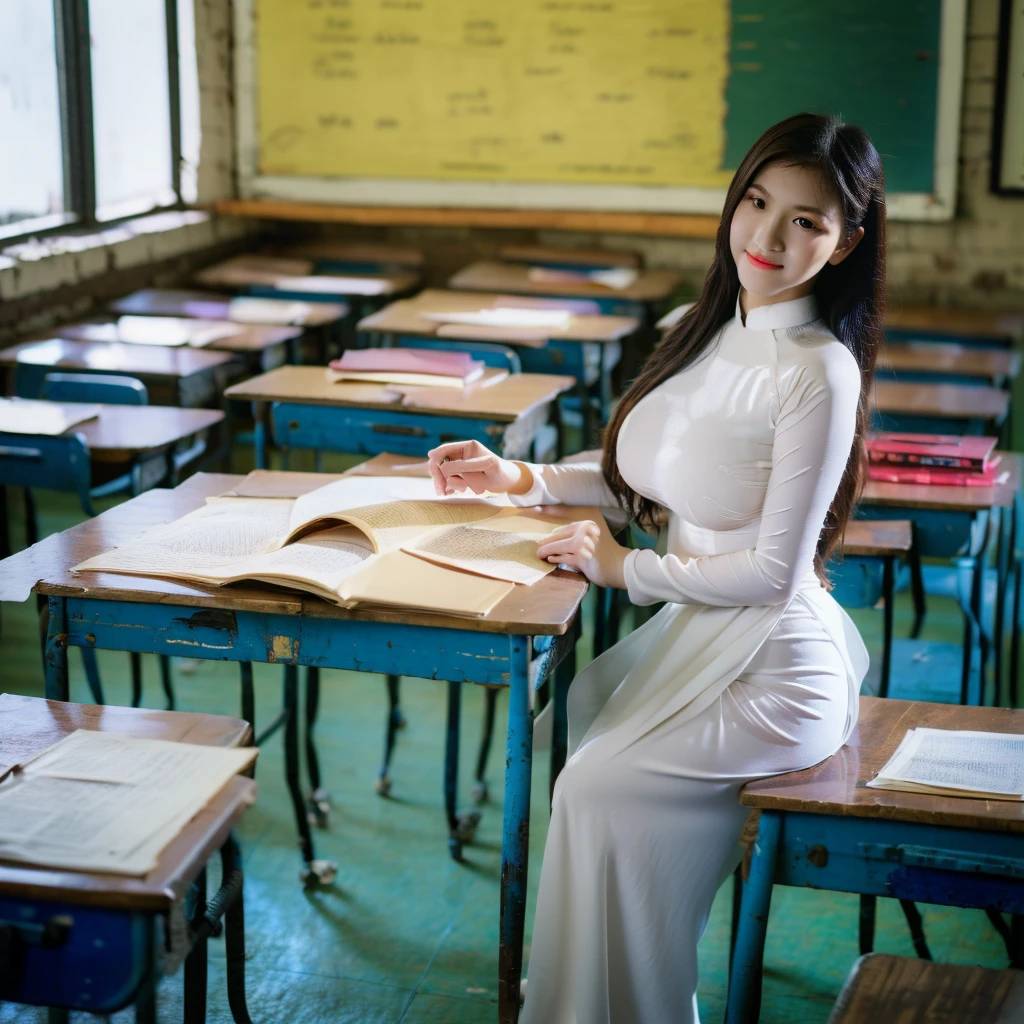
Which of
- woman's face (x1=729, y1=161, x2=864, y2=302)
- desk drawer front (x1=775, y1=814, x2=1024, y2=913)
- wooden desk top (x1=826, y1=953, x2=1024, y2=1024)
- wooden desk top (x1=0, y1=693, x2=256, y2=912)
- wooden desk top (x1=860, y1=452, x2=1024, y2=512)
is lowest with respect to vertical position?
wooden desk top (x1=826, y1=953, x2=1024, y2=1024)

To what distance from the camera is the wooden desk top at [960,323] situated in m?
4.90

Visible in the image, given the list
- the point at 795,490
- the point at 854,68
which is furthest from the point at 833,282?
the point at 854,68

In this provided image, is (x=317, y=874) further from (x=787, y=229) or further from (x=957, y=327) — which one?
(x=957, y=327)

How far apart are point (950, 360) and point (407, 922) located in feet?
8.89

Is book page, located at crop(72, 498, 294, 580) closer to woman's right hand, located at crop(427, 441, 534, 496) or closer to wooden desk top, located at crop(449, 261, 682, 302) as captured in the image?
woman's right hand, located at crop(427, 441, 534, 496)

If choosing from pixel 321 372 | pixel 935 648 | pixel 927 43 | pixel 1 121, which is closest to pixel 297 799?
pixel 321 372

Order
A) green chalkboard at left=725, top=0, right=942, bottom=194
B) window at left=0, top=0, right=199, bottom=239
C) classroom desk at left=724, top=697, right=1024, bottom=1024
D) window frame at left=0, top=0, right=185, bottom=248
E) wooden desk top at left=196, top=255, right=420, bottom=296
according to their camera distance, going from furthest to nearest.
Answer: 1. green chalkboard at left=725, top=0, right=942, bottom=194
2. wooden desk top at left=196, top=255, right=420, bottom=296
3. window frame at left=0, top=0, right=185, bottom=248
4. window at left=0, top=0, right=199, bottom=239
5. classroom desk at left=724, top=697, right=1024, bottom=1024

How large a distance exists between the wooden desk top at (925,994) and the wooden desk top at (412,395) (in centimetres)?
183

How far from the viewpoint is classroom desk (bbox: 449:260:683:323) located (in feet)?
16.8

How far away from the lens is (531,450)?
3547 mm

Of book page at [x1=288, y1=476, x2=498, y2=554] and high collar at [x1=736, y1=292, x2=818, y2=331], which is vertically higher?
high collar at [x1=736, y1=292, x2=818, y2=331]

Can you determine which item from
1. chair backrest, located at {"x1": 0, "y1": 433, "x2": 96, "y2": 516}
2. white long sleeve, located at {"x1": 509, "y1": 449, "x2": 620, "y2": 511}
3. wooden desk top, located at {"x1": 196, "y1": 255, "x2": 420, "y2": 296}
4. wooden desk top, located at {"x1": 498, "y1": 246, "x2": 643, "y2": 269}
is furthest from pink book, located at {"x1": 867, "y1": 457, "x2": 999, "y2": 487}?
wooden desk top, located at {"x1": 498, "y1": 246, "x2": 643, "y2": 269}

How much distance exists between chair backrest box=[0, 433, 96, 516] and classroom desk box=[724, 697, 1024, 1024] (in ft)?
6.03

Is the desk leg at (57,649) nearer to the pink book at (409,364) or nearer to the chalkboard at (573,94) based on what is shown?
the pink book at (409,364)
